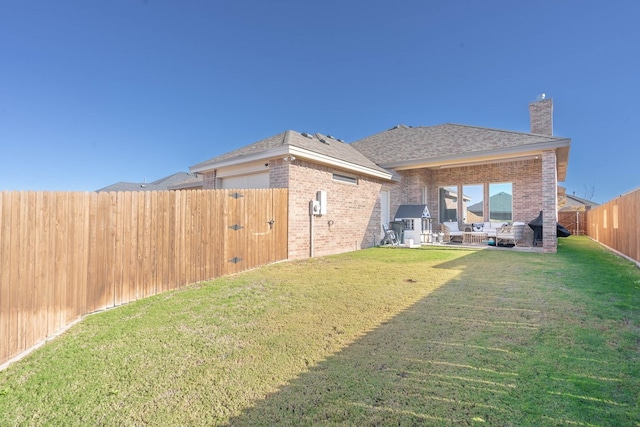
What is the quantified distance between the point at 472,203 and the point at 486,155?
370 centimetres

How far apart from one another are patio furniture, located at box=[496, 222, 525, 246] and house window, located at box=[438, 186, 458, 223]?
2679 millimetres

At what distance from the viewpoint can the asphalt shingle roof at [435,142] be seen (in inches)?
440

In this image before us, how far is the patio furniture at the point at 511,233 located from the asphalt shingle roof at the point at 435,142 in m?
3.48

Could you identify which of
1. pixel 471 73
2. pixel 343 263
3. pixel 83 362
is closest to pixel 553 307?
pixel 343 263

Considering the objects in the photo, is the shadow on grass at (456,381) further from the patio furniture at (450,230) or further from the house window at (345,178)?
the patio furniture at (450,230)

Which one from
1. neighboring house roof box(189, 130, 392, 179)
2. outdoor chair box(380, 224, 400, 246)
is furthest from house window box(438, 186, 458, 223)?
neighboring house roof box(189, 130, 392, 179)

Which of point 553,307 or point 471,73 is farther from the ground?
point 471,73

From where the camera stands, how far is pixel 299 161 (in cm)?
885

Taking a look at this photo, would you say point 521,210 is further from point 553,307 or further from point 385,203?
point 553,307

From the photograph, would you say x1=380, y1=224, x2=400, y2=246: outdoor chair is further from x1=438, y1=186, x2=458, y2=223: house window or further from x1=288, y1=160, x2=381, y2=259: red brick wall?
x1=438, y1=186, x2=458, y2=223: house window

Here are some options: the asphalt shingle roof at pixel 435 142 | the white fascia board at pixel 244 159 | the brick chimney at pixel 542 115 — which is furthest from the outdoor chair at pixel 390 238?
the brick chimney at pixel 542 115

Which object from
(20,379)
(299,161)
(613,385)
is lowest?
(20,379)

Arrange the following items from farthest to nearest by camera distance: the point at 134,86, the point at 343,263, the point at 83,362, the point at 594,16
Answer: the point at 134,86, the point at 594,16, the point at 343,263, the point at 83,362

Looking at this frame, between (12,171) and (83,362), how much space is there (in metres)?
20.9
